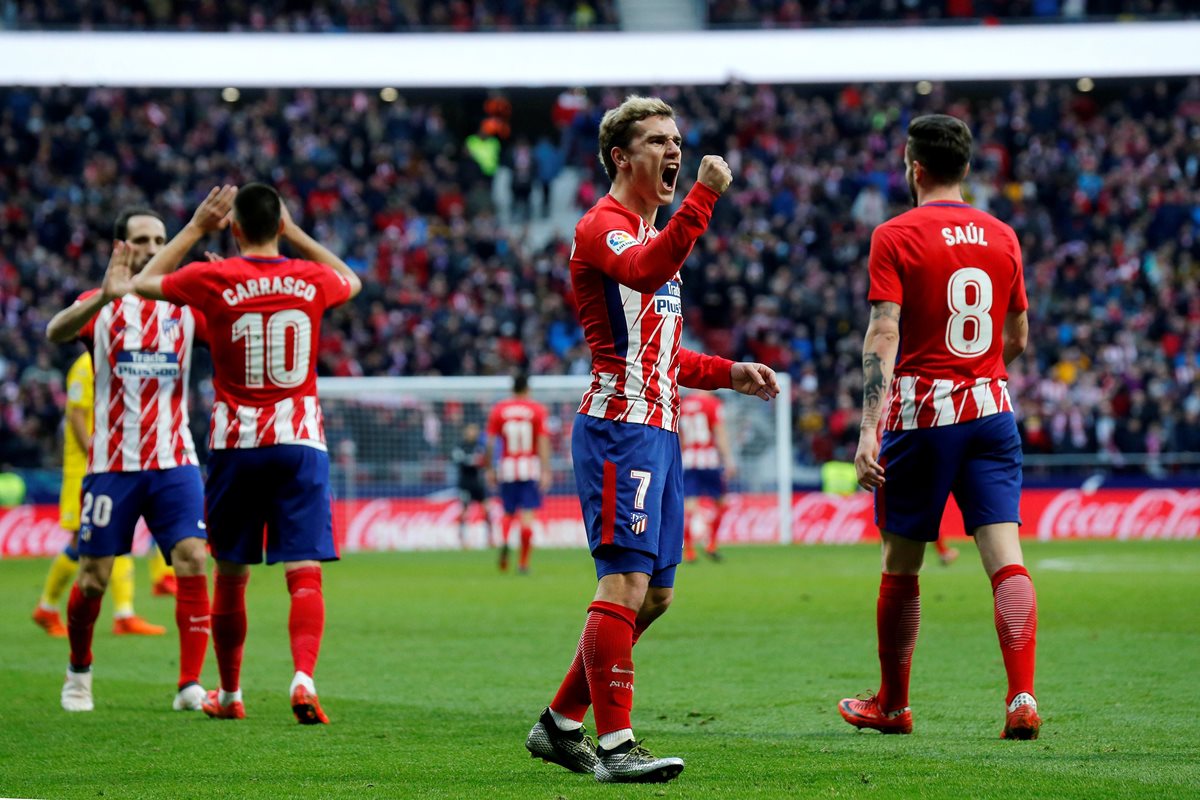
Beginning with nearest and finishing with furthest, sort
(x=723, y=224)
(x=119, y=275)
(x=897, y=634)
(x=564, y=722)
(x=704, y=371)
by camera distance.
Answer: (x=564, y=722) → (x=704, y=371) → (x=897, y=634) → (x=119, y=275) → (x=723, y=224)

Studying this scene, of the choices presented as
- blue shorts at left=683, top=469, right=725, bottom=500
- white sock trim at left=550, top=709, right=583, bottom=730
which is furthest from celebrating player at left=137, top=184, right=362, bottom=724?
blue shorts at left=683, top=469, right=725, bottom=500

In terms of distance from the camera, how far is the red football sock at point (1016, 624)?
6.12 meters

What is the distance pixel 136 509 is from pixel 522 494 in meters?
11.1

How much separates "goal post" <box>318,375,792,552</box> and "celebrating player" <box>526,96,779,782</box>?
58.9ft

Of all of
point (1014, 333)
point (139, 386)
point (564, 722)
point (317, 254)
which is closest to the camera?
point (564, 722)

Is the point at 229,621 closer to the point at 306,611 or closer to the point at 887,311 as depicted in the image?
the point at 306,611

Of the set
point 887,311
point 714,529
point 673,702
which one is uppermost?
point 887,311

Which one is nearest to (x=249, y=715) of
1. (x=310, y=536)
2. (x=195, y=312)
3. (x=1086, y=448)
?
(x=310, y=536)

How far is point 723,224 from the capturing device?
31.3m

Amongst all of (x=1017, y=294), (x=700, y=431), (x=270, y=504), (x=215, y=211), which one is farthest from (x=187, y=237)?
(x=700, y=431)

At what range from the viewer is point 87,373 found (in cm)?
1103

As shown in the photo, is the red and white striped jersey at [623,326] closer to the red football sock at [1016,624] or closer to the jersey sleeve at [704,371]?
the jersey sleeve at [704,371]

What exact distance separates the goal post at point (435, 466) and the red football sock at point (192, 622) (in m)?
15.7

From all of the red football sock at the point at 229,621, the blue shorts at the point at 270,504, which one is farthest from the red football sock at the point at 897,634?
the red football sock at the point at 229,621
